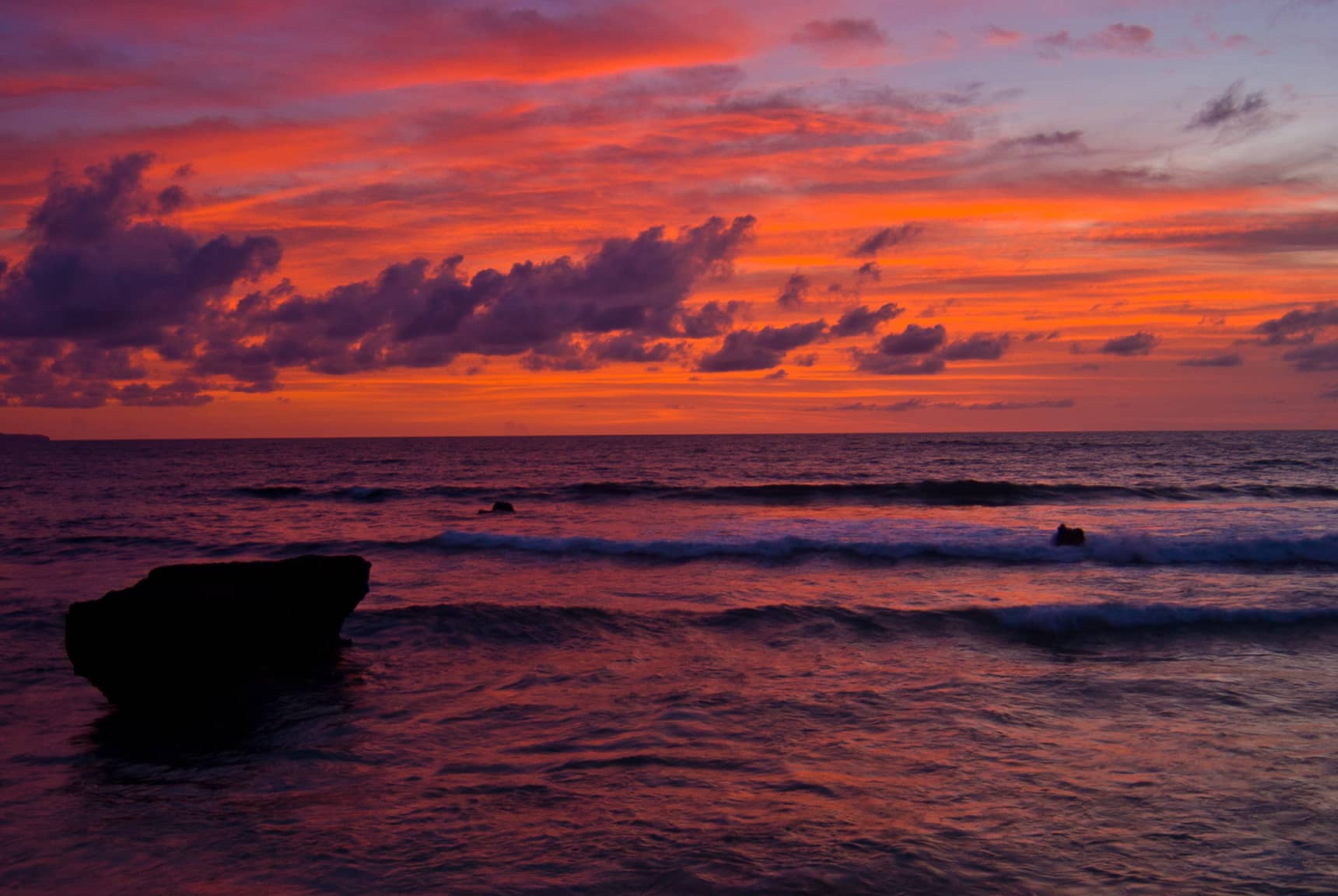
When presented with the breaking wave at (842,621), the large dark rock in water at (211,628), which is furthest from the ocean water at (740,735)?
the large dark rock in water at (211,628)

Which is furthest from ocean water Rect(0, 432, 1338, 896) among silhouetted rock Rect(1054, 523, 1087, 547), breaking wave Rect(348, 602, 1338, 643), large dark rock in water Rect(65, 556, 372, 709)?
silhouetted rock Rect(1054, 523, 1087, 547)

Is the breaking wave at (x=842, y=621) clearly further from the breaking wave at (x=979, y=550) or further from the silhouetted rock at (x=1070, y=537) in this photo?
the silhouetted rock at (x=1070, y=537)

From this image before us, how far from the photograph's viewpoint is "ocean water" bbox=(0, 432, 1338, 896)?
6715mm

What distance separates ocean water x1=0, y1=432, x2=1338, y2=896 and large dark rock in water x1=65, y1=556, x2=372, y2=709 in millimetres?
628

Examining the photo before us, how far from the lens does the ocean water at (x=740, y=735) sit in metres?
6.71

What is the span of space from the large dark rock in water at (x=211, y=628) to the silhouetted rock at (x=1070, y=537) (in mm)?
20423

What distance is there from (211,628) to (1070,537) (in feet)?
75.8

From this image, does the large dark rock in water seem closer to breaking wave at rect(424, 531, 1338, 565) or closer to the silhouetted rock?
breaking wave at rect(424, 531, 1338, 565)

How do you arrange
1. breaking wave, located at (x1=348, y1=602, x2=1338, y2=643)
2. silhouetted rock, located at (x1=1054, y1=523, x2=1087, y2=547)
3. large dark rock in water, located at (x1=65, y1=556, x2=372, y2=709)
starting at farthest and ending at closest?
silhouetted rock, located at (x1=1054, y1=523, x2=1087, y2=547), breaking wave, located at (x1=348, y1=602, x2=1338, y2=643), large dark rock in water, located at (x1=65, y1=556, x2=372, y2=709)

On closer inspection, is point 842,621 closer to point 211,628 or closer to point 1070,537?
point 211,628

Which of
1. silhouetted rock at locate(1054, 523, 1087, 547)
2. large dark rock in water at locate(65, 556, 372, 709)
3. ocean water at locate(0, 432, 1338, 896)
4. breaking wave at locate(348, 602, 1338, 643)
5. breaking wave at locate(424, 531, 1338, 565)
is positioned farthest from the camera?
silhouetted rock at locate(1054, 523, 1087, 547)

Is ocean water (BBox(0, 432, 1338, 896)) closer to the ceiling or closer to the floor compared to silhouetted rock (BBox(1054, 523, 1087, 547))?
closer to the floor

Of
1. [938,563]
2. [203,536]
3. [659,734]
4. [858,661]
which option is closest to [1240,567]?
[938,563]

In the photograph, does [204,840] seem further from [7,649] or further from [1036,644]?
[1036,644]
